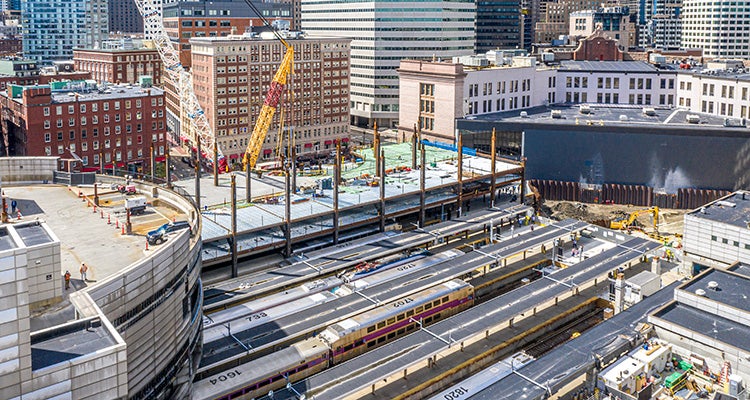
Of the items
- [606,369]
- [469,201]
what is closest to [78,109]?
[469,201]

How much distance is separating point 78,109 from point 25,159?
5490 cm

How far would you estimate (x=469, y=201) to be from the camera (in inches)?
3812

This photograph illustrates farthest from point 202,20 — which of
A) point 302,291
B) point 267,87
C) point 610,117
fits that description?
point 302,291

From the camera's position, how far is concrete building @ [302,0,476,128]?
168 meters

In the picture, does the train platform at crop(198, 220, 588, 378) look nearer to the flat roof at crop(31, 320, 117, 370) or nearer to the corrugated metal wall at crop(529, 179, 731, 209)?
the flat roof at crop(31, 320, 117, 370)

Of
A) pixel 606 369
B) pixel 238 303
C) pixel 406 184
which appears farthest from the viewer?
pixel 406 184

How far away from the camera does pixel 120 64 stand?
6216 inches

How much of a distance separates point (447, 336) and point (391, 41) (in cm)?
12185

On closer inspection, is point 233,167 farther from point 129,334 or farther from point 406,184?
point 129,334

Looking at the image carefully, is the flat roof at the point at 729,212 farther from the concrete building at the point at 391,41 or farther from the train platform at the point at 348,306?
the concrete building at the point at 391,41

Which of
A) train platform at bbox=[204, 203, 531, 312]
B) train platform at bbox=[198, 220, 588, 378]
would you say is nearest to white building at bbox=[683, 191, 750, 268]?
train platform at bbox=[198, 220, 588, 378]

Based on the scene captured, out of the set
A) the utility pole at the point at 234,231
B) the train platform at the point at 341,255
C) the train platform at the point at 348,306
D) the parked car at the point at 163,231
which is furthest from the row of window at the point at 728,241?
the parked car at the point at 163,231

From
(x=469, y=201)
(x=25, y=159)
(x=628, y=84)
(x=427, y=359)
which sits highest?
(x=628, y=84)

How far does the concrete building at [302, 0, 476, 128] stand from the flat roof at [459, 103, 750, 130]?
166 feet
